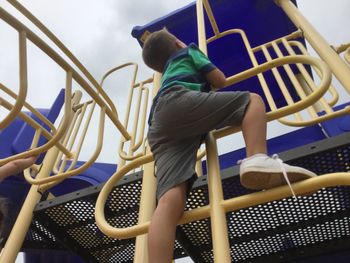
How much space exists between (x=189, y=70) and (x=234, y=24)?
8.15 feet

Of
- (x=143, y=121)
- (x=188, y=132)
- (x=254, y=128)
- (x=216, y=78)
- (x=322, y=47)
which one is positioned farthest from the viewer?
(x=143, y=121)

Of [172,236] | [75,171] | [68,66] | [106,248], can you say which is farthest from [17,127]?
[172,236]

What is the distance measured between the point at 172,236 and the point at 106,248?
158 cm

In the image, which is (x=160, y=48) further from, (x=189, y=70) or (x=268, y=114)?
Answer: (x=268, y=114)

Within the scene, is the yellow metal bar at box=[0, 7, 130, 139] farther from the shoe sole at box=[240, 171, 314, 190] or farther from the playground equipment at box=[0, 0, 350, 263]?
the shoe sole at box=[240, 171, 314, 190]

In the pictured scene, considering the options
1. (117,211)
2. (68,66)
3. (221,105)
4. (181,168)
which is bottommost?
(117,211)

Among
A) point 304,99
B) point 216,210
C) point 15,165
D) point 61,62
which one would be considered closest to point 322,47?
point 304,99

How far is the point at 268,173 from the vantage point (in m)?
1.01

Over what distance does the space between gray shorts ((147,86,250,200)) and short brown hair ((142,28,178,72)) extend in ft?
1.18

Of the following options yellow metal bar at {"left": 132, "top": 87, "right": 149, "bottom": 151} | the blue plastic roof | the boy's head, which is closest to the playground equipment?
yellow metal bar at {"left": 132, "top": 87, "right": 149, "bottom": 151}

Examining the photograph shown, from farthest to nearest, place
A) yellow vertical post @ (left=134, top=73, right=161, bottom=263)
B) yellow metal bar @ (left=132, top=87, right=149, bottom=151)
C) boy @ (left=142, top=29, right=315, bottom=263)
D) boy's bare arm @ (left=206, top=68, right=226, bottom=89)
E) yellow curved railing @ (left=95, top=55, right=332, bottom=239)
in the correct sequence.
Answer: yellow metal bar @ (left=132, top=87, right=149, bottom=151) < yellow vertical post @ (left=134, top=73, right=161, bottom=263) < boy's bare arm @ (left=206, top=68, right=226, bottom=89) < yellow curved railing @ (left=95, top=55, right=332, bottom=239) < boy @ (left=142, top=29, right=315, bottom=263)

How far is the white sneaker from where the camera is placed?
1.00 meters

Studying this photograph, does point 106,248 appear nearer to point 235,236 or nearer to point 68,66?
point 235,236

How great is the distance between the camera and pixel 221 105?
124cm
